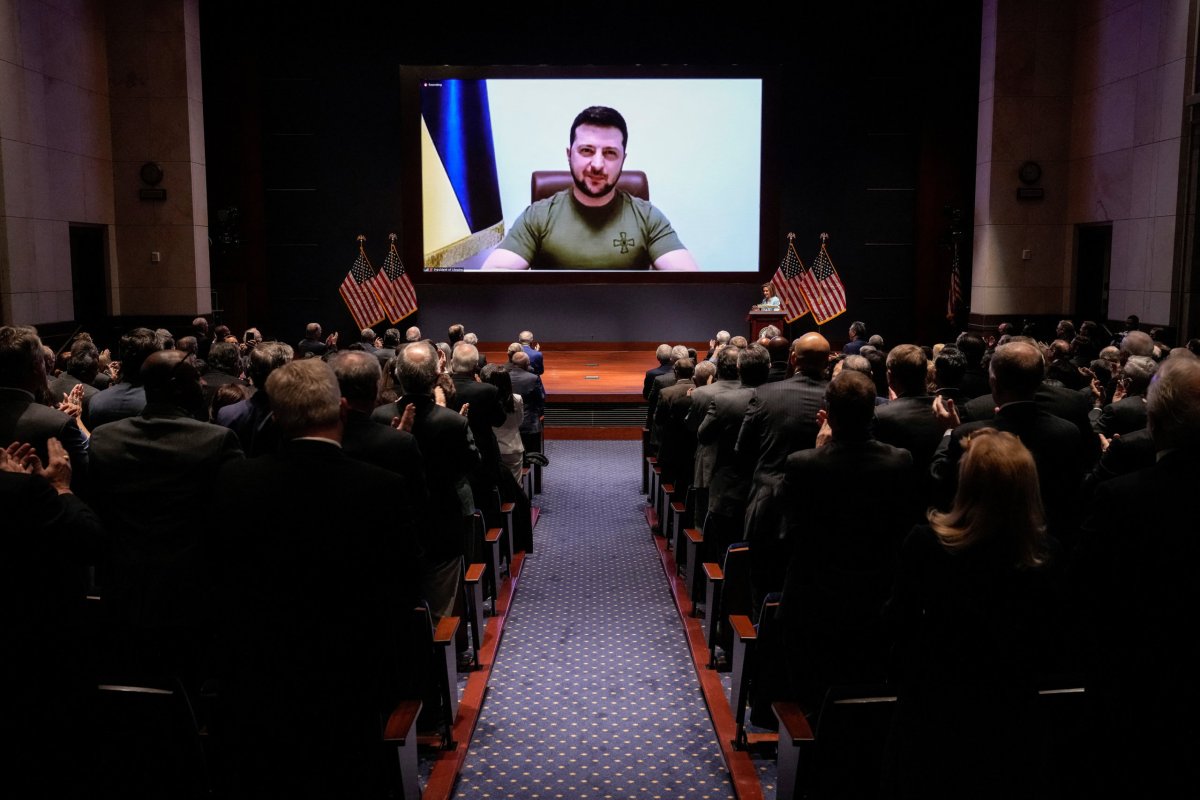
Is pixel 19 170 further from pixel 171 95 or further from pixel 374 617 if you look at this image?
pixel 374 617

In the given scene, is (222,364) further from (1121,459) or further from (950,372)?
(1121,459)

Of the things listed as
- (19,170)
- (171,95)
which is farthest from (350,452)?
(171,95)

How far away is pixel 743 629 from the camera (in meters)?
3.57

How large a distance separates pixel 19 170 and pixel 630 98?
694 cm

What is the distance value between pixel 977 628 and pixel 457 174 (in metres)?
11.8

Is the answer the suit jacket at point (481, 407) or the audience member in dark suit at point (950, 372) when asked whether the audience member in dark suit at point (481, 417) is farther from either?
the audience member in dark suit at point (950, 372)

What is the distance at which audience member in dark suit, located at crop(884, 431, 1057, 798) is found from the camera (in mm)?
2170

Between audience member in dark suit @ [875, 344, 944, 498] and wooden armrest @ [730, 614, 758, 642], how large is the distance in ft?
2.68

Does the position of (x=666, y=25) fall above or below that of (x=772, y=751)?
above

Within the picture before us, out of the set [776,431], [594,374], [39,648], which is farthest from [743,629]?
[594,374]

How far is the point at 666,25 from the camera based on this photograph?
1335 centimetres

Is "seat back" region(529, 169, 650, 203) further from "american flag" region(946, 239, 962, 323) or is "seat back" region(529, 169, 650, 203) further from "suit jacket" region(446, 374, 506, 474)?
"suit jacket" region(446, 374, 506, 474)

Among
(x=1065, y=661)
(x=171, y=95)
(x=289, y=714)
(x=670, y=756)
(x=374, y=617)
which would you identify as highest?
(x=171, y=95)

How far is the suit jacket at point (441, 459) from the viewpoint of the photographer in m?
3.85
